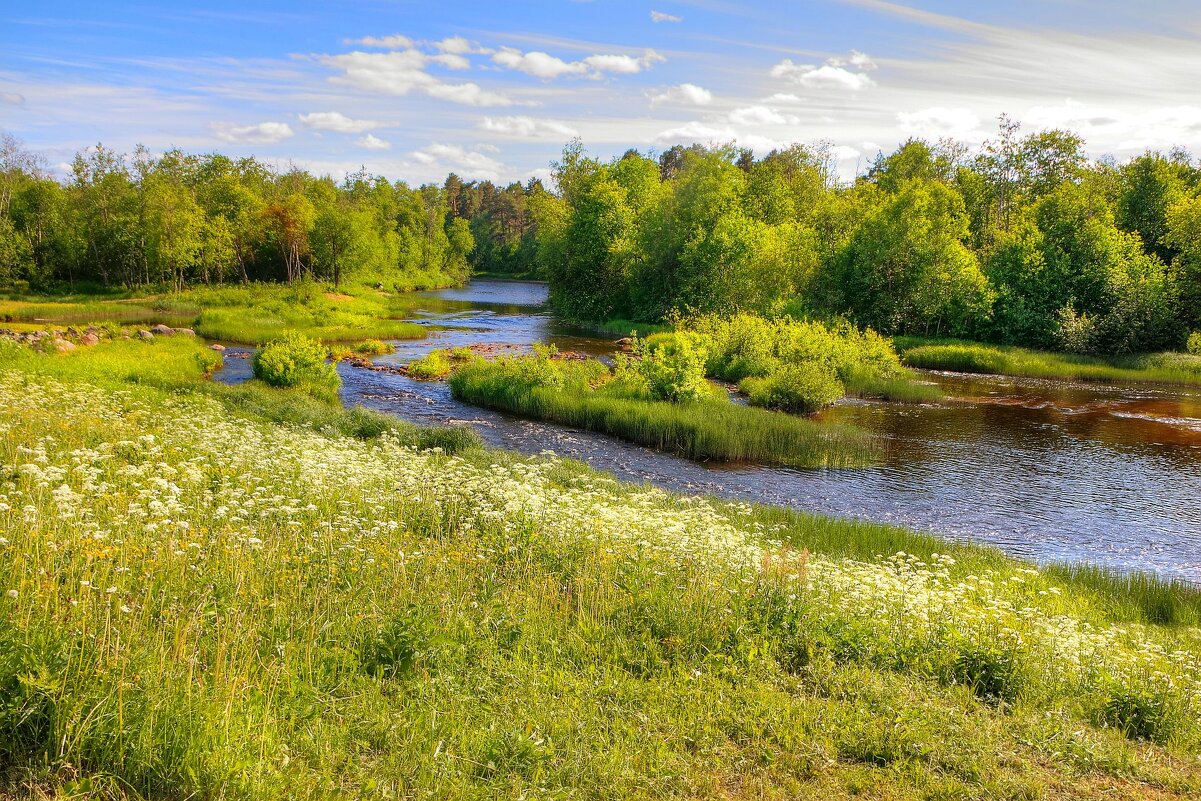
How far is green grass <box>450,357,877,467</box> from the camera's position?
22.6 m

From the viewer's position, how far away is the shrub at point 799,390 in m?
29.3

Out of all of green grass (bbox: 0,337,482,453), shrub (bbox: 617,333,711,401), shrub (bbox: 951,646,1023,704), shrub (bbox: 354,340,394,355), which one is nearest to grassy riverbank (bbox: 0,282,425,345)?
shrub (bbox: 354,340,394,355)

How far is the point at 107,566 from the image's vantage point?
6.04 meters

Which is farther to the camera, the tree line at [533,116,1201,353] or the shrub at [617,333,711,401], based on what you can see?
the tree line at [533,116,1201,353]

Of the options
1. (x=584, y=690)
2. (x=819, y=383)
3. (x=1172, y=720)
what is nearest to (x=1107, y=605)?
(x=1172, y=720)

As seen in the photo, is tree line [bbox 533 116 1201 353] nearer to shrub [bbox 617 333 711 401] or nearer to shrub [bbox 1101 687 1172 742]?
shrub [bbox 617 333 711 401]

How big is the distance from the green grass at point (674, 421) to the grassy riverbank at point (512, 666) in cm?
1226

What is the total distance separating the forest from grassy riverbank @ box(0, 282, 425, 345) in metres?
8.69

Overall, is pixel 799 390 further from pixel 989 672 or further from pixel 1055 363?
pixel 1055 363

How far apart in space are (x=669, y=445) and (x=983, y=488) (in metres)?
9.07

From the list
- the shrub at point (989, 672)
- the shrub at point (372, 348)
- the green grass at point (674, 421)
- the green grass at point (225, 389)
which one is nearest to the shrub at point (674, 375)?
the green grass at point (674, 421)

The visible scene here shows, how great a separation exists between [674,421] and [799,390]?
25.3 ft

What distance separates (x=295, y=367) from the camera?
27953mm

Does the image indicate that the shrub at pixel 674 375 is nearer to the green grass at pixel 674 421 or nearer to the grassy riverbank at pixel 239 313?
the green grass at pixel 674 421
